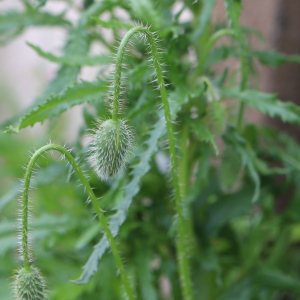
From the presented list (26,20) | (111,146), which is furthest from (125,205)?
(26,20)

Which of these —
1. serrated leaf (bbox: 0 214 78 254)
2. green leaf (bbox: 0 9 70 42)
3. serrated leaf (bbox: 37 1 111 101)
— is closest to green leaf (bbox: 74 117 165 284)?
serrated leaf (bbox: 37 1 111 101)

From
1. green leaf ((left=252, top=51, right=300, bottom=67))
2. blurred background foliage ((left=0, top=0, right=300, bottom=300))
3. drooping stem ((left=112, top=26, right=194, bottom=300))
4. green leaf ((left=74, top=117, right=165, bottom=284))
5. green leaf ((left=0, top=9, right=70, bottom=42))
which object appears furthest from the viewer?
green leaf ((left=0, top=9, right=70, bottom=42))

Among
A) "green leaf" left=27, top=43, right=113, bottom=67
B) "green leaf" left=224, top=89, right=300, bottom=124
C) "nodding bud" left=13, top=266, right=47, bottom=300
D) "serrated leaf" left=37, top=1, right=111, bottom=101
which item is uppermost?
"serrated leaf" left=37, top=1, right=111, bottom=101

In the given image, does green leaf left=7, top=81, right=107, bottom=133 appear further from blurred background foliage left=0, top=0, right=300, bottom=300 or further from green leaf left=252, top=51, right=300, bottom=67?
green leaf left=252, top=51, right=300, bottom=67

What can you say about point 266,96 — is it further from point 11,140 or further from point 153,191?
point 11,140

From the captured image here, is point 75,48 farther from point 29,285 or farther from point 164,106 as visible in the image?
point 29,285
